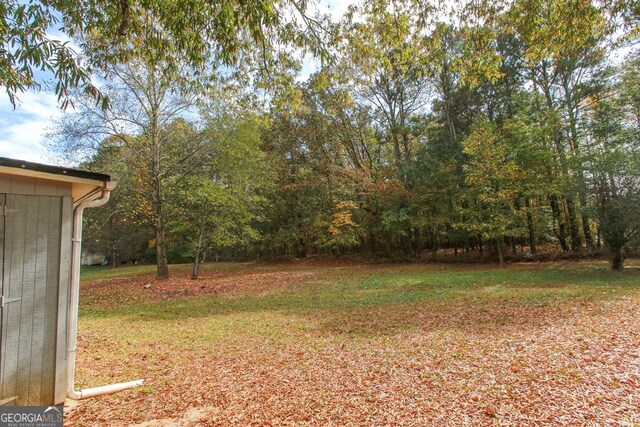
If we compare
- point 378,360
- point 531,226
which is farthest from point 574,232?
point 378,360

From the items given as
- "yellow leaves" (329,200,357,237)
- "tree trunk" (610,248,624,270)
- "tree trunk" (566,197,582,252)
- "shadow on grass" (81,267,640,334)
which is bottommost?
"shadow on grass" (81,267,640,334)

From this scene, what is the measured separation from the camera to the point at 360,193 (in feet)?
60.3

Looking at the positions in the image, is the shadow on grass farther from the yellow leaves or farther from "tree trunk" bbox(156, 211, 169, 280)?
the yellow leaves

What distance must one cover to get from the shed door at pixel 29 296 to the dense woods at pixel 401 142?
8.92 ft

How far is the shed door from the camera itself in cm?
282

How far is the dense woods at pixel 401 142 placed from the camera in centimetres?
504

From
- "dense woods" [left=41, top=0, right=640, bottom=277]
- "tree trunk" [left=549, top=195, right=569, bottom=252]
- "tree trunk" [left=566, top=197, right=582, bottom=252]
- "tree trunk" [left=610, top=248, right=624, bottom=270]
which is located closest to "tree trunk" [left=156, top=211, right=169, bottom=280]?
"dense woods" [left=41, top=0, right=640, bottom=277]

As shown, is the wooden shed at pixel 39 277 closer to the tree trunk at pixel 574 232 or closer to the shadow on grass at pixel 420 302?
the shadow on grass at pixel 420 302

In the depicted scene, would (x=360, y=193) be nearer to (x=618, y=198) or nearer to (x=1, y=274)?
(x=618, y=198)

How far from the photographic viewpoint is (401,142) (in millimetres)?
21719

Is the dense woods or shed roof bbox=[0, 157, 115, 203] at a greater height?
the dense woods

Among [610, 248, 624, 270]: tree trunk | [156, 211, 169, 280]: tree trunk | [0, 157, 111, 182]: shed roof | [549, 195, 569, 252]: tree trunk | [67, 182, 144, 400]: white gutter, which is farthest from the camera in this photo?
[549, 195, 569, 252]: tree trunk

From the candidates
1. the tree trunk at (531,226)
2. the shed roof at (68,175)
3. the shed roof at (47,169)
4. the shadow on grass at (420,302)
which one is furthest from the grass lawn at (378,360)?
the tree trunk at (531,226)

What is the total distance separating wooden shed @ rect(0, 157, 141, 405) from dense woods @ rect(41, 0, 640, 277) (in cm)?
244
